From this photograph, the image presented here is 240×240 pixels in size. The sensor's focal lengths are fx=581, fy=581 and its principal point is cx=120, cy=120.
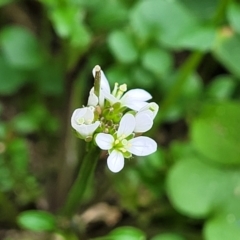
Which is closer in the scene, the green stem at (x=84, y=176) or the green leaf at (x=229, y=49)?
the green stem at (x=84, y=176)

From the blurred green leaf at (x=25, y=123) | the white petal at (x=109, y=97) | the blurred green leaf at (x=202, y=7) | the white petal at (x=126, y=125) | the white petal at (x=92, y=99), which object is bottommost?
the white petal at (x=126, y=125)

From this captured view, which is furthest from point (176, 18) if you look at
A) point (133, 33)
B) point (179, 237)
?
point (179, 237)

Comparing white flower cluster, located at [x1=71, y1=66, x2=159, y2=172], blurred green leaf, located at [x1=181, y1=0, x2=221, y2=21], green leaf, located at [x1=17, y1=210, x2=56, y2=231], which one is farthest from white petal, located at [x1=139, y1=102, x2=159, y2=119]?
blurred green leaf, located at [x1=181, y1=0, x2=221, y2=21]

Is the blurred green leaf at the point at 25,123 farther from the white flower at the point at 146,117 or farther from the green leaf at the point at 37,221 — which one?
the white flower at the point at 146,117

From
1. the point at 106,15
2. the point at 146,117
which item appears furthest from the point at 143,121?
the point at 106,15

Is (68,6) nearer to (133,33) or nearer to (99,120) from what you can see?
(133,33)

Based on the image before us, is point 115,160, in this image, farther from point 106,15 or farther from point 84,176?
point 106,15

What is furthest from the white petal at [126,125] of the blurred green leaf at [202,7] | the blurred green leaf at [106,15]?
the blurred green leaf at [202,7]
